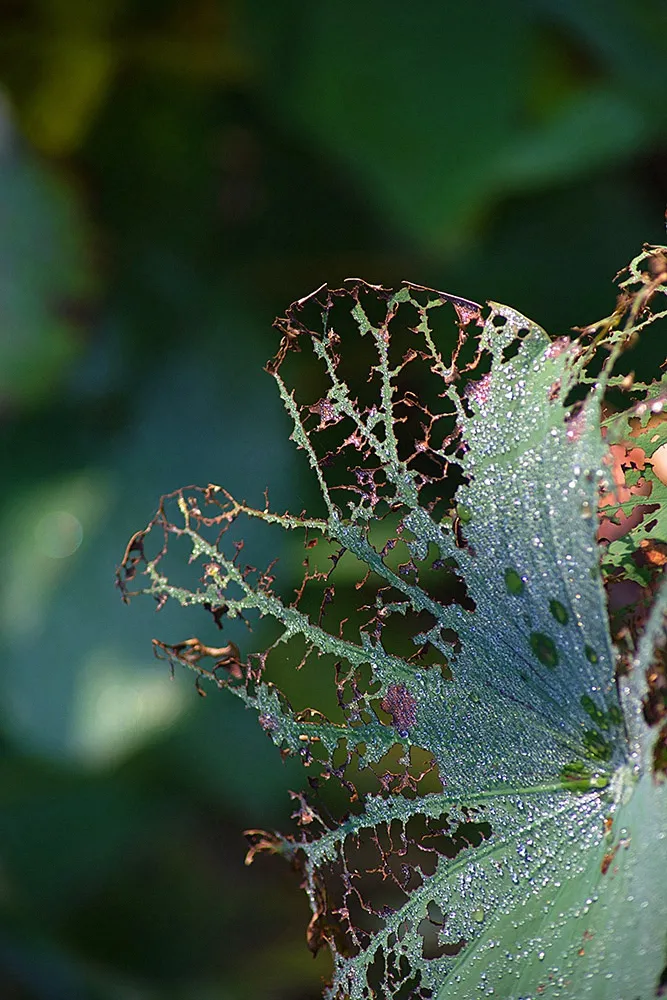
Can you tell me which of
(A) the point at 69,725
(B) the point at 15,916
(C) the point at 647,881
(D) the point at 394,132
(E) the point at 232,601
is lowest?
(C) the point at 647,881

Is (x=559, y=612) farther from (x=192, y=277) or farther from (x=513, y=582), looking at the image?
(x=192, y=277)

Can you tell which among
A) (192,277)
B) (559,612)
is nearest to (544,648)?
(559,612)

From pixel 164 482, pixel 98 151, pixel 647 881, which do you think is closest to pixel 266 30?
pixel 98 151

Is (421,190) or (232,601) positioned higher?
(421,190)

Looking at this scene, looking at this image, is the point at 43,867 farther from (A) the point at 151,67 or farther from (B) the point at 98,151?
(A) the point at 151,67

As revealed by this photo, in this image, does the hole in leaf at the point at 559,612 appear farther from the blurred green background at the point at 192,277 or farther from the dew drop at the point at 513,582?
the blurred green background at the point at 192,277

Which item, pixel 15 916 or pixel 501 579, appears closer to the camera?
pixel 501 579
